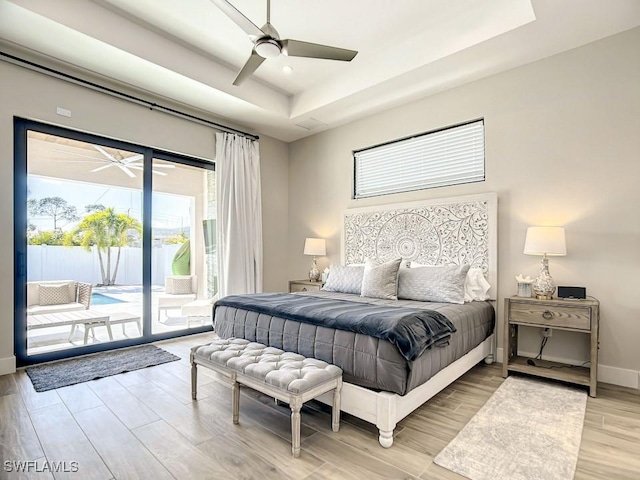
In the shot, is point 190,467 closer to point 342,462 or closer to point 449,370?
point 342,462

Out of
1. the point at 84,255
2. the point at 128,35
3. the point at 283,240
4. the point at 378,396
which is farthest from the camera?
the point at 283,240

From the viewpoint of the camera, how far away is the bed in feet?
6.68

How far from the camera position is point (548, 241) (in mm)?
2902

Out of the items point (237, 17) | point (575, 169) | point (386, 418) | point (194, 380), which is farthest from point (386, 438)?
point (575, 169)

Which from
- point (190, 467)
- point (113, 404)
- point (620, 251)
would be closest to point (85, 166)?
point (113, 404)

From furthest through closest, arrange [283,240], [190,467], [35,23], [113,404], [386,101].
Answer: [283,240] → [386,101] → [35,23] → [113,404] → [190,467]

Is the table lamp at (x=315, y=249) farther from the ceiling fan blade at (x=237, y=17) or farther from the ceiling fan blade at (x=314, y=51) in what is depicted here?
the ceiling fan blade at (x=237, y=17)

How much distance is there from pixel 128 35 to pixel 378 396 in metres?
3.67

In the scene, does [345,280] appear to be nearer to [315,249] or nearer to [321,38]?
[315,249]

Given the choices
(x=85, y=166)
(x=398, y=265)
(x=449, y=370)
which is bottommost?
(x=449, y=370)

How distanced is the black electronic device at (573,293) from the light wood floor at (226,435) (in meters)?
0.76

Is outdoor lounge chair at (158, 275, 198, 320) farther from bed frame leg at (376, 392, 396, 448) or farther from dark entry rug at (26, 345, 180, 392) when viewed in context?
bed frame leg at (376, 392, 396, 448)

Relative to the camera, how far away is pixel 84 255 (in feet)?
12.4

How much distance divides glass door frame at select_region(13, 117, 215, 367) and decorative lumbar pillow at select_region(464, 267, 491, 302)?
3.59 meters
